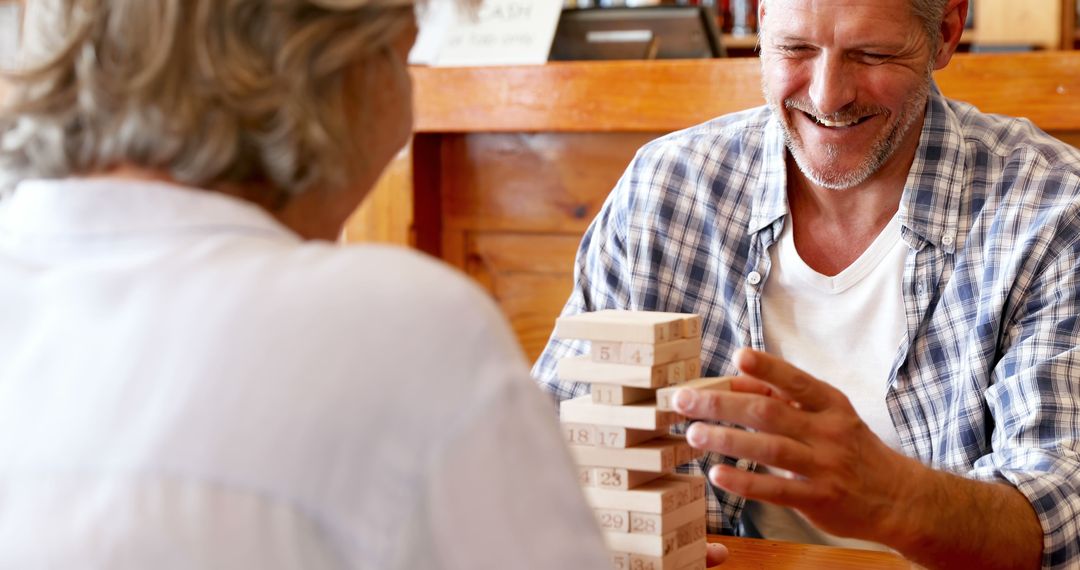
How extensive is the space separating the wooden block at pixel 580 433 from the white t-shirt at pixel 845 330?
60 centimetres

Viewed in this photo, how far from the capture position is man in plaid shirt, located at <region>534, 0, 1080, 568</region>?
148 centimetres

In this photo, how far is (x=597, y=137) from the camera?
8.35 feet

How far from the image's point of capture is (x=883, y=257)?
66.9 inches

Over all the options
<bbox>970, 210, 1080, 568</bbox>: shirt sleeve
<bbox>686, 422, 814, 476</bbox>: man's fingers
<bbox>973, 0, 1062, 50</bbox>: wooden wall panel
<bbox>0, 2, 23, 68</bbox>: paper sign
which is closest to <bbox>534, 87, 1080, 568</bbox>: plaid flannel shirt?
<bbox>970, 210, 1080, 568</bbox>: shirt sleeve

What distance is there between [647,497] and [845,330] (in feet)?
2.11

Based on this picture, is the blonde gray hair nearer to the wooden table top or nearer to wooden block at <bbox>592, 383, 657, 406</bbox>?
wooden block at <bbox>592, 383, 657, 406</bbox>

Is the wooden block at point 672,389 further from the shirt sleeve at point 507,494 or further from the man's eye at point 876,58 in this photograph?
the man's eye at point 876,58

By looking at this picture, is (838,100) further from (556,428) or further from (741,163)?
(556,428)

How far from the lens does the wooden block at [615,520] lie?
1168 millimetres

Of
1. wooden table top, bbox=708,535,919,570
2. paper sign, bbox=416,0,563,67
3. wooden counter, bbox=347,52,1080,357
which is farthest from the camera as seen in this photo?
paper sign, bbox=416,0,563,67

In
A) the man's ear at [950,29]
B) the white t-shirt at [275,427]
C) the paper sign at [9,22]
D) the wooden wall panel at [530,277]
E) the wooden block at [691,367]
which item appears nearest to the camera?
the white t-shirt at [275,427]

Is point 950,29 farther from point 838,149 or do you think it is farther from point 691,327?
point 691,327

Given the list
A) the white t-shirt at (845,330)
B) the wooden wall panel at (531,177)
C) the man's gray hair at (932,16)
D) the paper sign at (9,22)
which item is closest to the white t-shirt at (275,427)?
the white t-shirt at (845,330)

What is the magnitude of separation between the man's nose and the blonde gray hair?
974 mm
